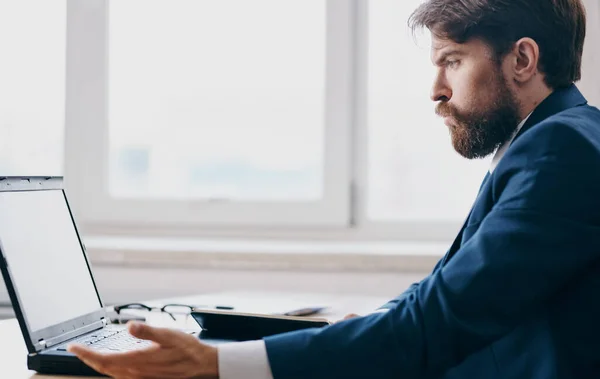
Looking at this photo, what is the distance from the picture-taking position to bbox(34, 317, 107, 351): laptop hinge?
3.85 feet

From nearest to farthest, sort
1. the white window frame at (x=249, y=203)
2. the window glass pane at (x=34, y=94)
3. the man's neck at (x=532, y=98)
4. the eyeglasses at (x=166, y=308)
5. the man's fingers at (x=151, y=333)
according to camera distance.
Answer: the man's fingers at (x=151, y=333), the man's neck at (x=532, y=98), the eyeglasses at (x=166, y=308), the white window frame at (x=249, y=203), the window glass pane at (x=34, y=94)

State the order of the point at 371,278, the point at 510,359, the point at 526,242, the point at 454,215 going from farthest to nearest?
the point at 454,215
the point at 371,278
the point at 510,359
the point at 526,242

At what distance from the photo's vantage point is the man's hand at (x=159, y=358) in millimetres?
945

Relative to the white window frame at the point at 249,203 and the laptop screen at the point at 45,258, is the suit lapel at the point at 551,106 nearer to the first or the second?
the laptop screen at the point at 45,258

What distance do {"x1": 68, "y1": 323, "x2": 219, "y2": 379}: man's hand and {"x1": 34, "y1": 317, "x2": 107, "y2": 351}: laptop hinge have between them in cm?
Result: 23

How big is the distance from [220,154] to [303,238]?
422mm

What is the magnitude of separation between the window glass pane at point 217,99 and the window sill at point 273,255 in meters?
0.27

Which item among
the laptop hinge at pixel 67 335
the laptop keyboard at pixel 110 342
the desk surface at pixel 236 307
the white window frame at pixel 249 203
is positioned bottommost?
the desk surface at pixel 236 307

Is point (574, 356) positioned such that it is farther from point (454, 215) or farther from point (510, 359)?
point (454, 215)

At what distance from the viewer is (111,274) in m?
2.60

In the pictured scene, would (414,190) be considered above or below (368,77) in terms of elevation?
below

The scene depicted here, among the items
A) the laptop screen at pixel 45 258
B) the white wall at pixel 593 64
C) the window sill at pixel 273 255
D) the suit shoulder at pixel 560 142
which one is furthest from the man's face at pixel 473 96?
the white wall at pixel 593 64

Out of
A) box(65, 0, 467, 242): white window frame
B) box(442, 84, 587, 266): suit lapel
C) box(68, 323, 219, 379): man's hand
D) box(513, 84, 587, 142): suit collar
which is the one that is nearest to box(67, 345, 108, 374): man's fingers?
box(68, 323, 219, 379): man's hand

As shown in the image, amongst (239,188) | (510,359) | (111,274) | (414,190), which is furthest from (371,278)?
(510,359)
